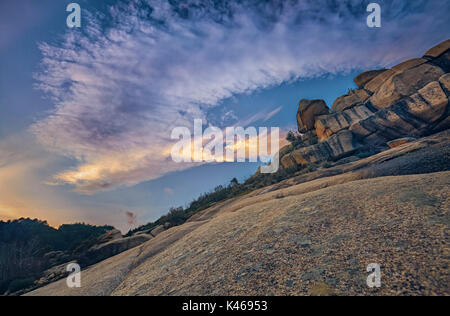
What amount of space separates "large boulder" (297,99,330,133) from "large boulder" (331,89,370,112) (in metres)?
1.99

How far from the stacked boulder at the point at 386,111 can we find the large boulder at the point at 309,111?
1.13 m

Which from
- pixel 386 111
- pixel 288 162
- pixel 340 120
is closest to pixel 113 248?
pixel 288 162

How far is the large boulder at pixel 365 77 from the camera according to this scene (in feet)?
114

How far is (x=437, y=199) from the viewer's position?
445 cm

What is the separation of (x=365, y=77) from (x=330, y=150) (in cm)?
1780

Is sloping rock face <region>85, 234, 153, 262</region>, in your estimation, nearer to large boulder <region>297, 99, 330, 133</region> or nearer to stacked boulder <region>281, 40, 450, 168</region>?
stacked boulder <region>281, 40, 450, 168</region>

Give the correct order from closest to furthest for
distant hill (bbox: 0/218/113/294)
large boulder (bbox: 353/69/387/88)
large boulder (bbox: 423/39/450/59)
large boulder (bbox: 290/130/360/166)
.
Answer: distant hill (bbox: 0/218/113/294)
large boulder (bbox: 423/39/450/59)
large boulder (bbox: 290/130/360/166)
large boulder (bbox: 353/69/387/88)

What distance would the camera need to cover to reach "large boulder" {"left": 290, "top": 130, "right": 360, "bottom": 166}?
91.3ft

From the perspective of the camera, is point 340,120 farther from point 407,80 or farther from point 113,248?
point 113,248

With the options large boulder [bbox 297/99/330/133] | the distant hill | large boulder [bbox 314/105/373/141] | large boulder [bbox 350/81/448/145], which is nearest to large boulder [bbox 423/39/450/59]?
large boulder [bbox 350/81/448/145]

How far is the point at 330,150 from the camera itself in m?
29.2

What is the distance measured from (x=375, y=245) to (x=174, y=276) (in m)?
4.30
